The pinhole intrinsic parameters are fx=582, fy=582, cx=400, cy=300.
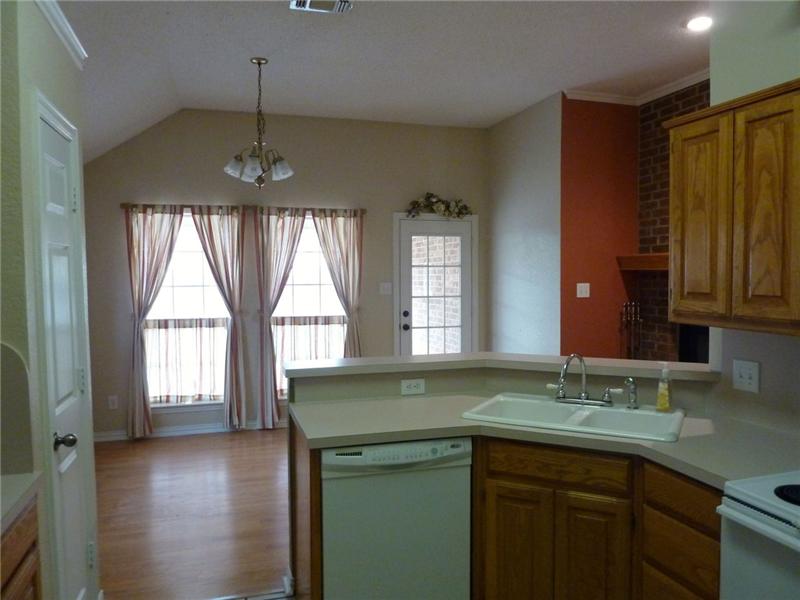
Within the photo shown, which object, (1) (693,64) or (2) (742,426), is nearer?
(2) (742,426)

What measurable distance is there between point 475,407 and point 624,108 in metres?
3.50

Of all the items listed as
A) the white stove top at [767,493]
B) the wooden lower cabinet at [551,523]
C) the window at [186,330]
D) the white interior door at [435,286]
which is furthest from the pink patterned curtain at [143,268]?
the white stove top at [767,493]

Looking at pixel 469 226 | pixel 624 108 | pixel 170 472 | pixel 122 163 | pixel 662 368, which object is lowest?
pixel 170 472

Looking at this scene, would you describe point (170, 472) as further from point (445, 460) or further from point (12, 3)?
point (12, 3)

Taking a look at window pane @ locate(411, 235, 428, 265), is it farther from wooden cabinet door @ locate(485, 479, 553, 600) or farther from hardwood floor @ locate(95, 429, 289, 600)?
wooden cabinet door @ locate(485, 479, 553, 600)

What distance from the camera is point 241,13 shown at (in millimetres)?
3211

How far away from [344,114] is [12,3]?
3916 mm

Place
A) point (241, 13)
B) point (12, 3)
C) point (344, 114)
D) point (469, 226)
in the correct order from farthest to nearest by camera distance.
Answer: point (469, 226)
point (344, 114)
point (241, 13)
point (12, 3)

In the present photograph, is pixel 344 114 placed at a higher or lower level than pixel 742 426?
higher

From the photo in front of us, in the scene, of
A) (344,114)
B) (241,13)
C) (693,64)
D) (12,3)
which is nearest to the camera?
(12,3)

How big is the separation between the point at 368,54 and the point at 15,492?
325 centimetres

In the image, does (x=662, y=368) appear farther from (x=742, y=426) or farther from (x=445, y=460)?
(x=445, y=460)

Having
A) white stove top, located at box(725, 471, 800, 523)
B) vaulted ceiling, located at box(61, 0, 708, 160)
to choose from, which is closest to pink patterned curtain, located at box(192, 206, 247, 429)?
vaulted ceiling, located at box(61, 0, 708, 160)

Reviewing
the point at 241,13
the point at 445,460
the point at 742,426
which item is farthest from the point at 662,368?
the point at 241,13
